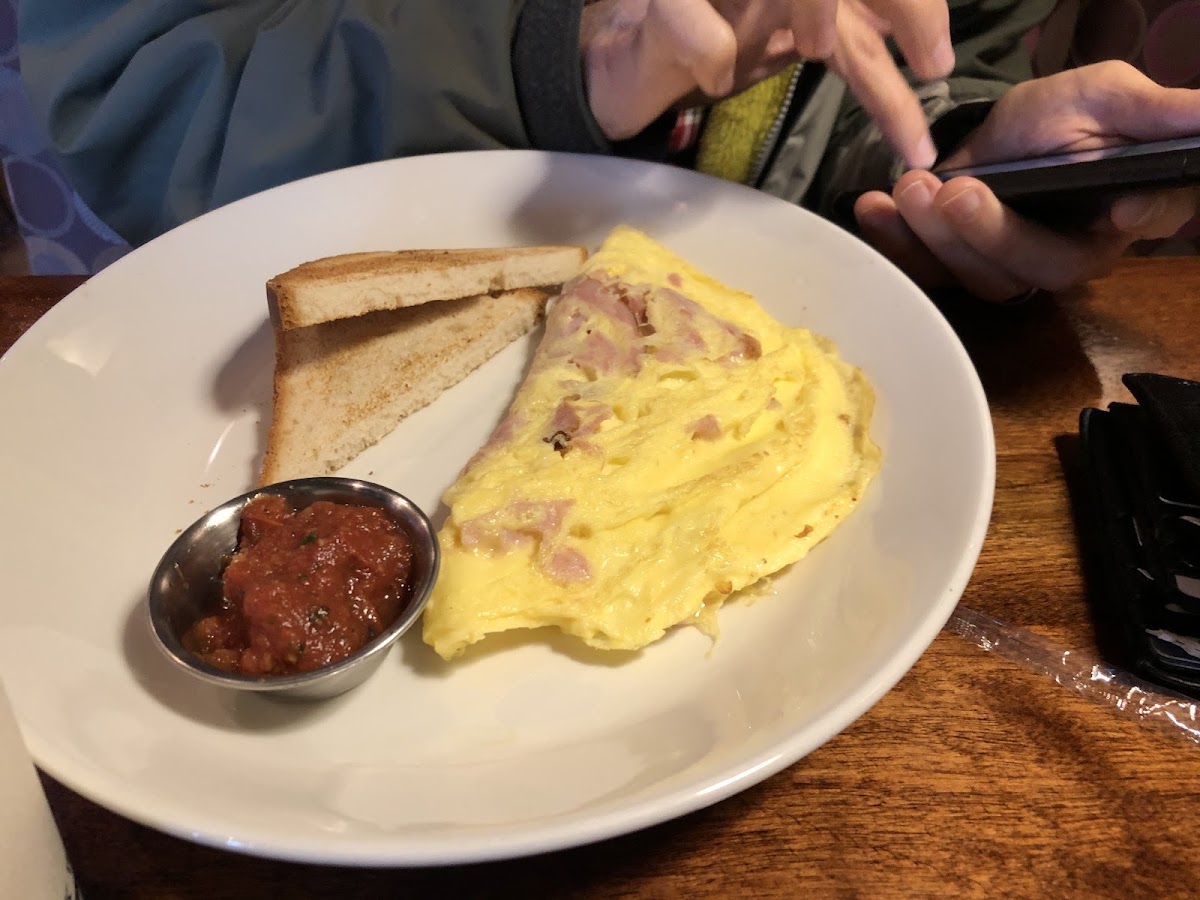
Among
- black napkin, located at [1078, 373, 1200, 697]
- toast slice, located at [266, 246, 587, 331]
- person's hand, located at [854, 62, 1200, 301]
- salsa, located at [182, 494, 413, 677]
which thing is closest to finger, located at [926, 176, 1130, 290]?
person's hand, located at [854, 62, 1200, 301]

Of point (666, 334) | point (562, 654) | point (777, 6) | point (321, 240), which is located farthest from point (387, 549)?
point (777, 6)

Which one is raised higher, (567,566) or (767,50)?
(767,50)

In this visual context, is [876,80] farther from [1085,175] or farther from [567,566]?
[567,566]

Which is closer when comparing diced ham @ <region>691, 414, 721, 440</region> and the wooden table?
the wooden table

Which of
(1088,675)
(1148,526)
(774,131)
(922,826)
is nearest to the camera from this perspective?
(922,826)

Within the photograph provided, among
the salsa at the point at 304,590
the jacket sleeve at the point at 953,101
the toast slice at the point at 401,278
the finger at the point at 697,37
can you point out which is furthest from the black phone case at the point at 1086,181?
the salsa at the point at 304,590

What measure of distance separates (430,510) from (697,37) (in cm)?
113

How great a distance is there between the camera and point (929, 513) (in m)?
1.42

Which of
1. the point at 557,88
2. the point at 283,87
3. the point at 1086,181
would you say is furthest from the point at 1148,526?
the point at 283,87

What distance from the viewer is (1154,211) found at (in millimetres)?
1732

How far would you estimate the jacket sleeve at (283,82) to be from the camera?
2.14 metres

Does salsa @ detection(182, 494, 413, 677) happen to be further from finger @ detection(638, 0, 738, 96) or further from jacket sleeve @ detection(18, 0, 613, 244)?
jacket sleeve @ detection(18, 0, 613, 244)

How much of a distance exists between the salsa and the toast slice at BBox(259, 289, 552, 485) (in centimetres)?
36

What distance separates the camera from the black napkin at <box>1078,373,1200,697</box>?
1335 mm
